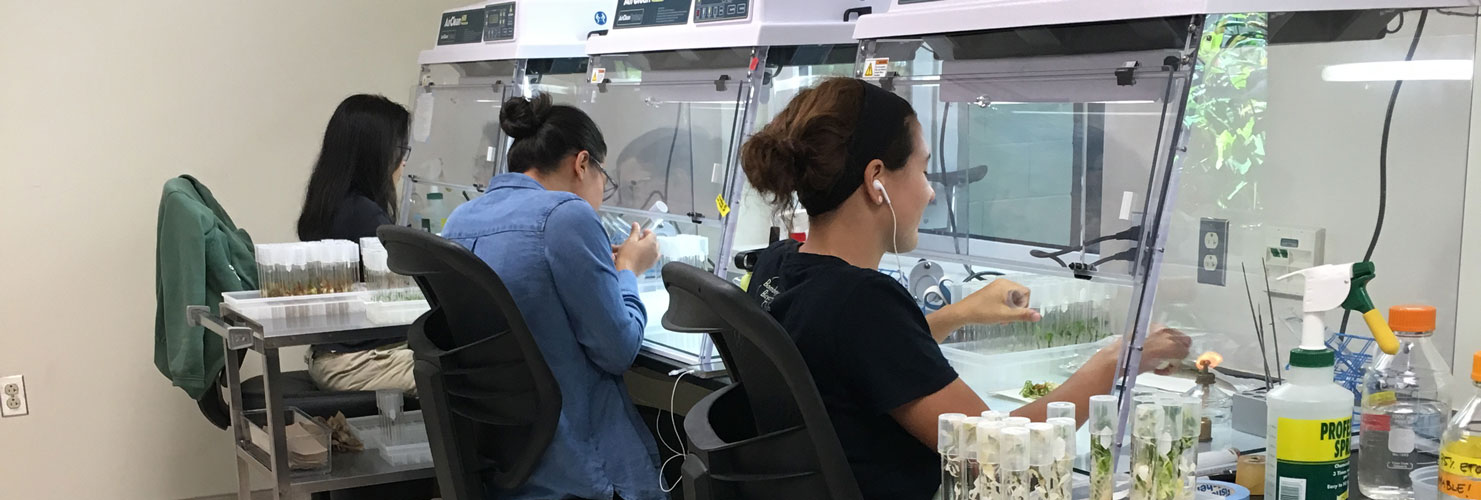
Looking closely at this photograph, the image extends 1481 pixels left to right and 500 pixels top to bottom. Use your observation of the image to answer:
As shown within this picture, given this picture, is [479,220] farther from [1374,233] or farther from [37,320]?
[37,320]

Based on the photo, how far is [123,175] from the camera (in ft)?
13.1

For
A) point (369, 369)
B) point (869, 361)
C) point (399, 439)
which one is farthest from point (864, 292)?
point (369, 369)

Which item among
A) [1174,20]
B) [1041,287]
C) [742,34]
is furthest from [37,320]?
[1174,20]

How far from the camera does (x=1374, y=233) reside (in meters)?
1.73

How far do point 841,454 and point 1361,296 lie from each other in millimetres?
581

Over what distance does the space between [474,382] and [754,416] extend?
0.83 meters

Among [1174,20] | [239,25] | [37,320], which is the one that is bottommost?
[37,320]

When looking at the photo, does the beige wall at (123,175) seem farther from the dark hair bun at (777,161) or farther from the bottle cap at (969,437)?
the bottle cap at (969,437)

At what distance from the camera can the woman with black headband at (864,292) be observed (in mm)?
1433

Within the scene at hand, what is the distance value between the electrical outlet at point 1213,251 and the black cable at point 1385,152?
0.17 meters

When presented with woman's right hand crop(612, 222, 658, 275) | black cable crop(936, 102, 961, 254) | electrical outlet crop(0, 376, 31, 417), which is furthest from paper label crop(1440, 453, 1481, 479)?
electrical outlet crop(0, 376, 31, 417)

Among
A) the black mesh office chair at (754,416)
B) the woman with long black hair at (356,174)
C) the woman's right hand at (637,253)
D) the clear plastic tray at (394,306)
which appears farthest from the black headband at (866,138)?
the woman with long black hair at (356,174)

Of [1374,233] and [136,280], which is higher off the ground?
[1374,233]

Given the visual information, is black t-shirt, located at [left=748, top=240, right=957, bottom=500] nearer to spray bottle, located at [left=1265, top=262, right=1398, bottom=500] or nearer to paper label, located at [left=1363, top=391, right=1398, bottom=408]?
spray bottle, located at [left=1265, top=262, right=1398, bottom=500]
